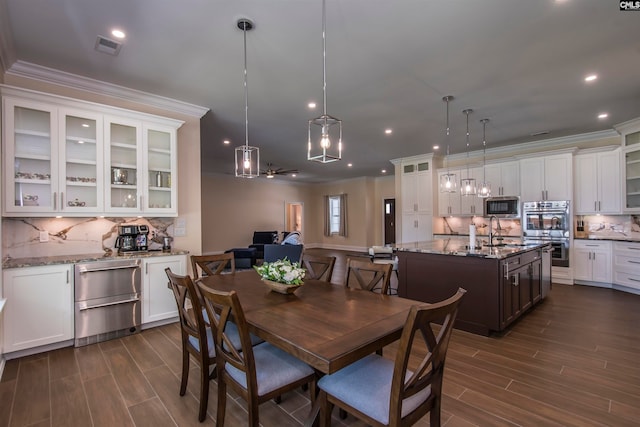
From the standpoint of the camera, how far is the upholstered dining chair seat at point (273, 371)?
157 cm

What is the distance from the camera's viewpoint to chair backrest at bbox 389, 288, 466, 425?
1206mm

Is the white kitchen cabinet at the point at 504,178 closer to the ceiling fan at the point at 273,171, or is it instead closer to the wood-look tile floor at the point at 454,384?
the wood-look tile floor at the point at 454,384

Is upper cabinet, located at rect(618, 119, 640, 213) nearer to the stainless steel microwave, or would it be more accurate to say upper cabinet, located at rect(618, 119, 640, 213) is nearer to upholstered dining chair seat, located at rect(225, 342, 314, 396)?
the stainless steel microwave

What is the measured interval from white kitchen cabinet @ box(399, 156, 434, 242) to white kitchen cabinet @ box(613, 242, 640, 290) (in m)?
3.17

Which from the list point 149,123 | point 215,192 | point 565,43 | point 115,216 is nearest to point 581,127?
point 565,43

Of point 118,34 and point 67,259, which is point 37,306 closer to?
point 67,259

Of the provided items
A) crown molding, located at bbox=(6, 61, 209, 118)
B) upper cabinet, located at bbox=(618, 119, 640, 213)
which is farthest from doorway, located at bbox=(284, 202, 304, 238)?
upper cabinet, located at bbox=(618, 119, 640, 213)

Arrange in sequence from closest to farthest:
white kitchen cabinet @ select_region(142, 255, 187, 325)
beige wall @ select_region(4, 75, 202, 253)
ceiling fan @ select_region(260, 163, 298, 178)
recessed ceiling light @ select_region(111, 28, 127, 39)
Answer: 1. recessed ceiling light @ select_region(111, 28, 127, 39)
2. white kitchen cabinet @ select_region(142, 255, 187, 325)
3. beige wall @ select_region(4, 75, 202, 253)
4. ceiling fan @ select_region(260, 163, 298, 178)

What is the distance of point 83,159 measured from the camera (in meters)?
3.26

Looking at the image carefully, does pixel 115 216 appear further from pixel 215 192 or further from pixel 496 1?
pixel 215 192

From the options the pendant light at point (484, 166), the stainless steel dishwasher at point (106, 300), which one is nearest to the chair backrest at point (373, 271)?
the stainless steel dishwasher at point (106, 300)

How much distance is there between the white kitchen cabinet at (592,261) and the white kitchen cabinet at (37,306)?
7.70 meters

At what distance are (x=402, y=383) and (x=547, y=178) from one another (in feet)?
20.3

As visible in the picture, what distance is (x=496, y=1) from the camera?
84.4 inches
